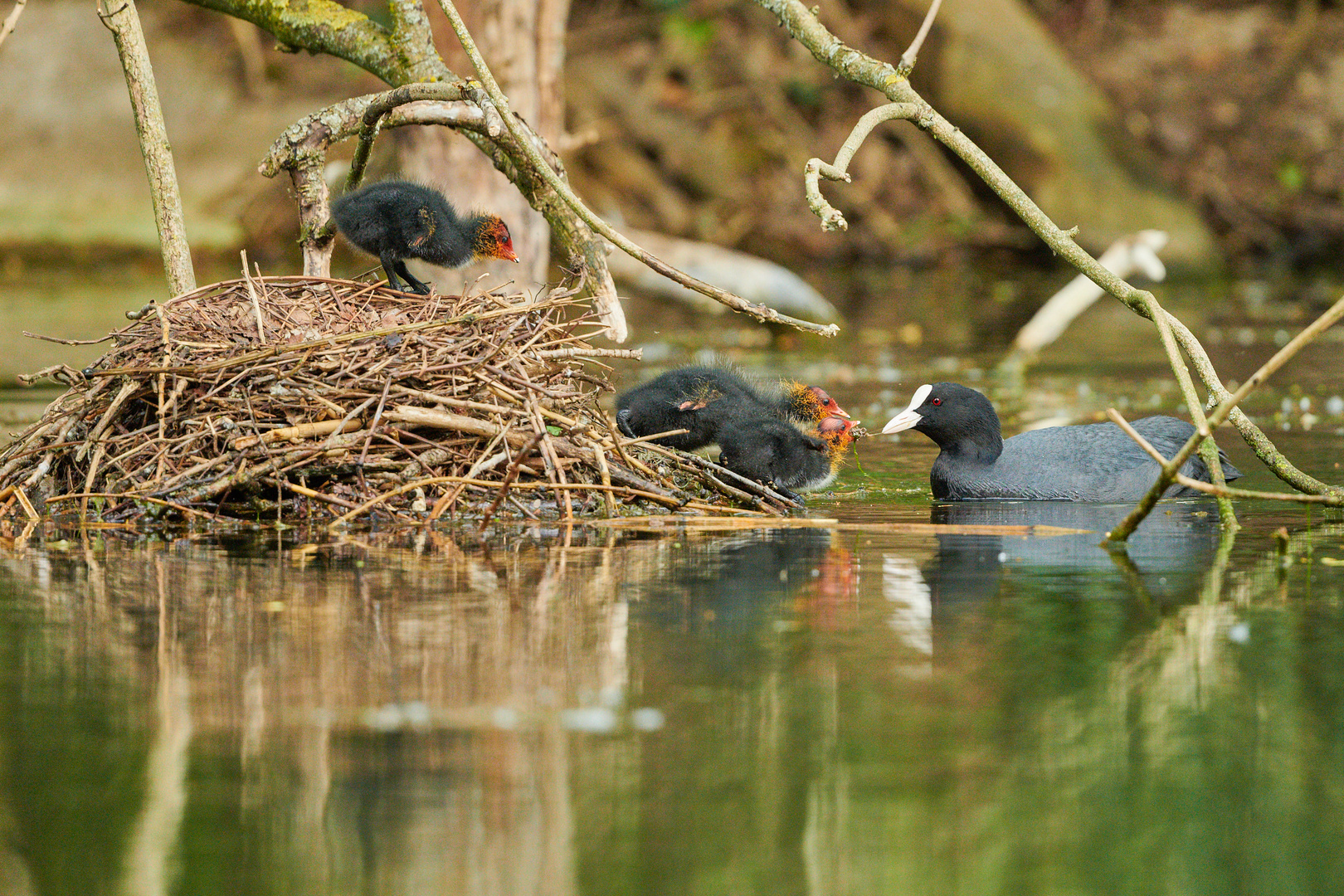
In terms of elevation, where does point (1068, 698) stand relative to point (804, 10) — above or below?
below

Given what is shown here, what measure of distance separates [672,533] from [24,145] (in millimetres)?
19154

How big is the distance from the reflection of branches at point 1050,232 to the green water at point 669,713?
13.2 inches

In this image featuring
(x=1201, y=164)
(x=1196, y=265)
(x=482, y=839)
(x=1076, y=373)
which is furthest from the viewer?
(x=1201, y=164)

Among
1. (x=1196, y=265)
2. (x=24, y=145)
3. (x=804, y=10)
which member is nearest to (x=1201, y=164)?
(x=1196, y=265)

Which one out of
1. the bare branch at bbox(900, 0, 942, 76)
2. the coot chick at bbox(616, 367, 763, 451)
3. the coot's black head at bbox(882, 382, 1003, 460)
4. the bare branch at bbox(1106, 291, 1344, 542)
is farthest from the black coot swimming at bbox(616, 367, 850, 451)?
the bare branch at bbox(1106, 291, 1344, 542)

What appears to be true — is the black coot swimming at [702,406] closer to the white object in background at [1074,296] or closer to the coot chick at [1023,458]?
the coot chick at [1023,458]

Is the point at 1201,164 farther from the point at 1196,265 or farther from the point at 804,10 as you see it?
the point at 804,10

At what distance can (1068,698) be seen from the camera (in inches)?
163

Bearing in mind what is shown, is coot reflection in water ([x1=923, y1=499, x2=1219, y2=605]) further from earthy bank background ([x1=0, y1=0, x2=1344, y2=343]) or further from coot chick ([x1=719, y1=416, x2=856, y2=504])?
earthy bank background ([x1=0, y1=0, x2=1344, y2=343])

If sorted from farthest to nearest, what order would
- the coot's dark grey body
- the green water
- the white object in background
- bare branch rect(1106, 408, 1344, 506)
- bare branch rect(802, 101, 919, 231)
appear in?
the white object in background < the coot's dark grey body < bare branch rect(802, 101, 919, 231) < bare branch rect(1106, 408, 1344, 506) < the green water

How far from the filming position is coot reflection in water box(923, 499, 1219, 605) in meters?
5.43

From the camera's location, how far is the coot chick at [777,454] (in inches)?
267

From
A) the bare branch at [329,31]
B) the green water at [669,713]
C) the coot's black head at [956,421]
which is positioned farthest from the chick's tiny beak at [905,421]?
the bare branch at [329,31]

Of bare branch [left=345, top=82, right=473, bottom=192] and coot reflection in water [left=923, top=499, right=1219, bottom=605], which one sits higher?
bare branch [left=345, top=82, right=473, bottom=192]
